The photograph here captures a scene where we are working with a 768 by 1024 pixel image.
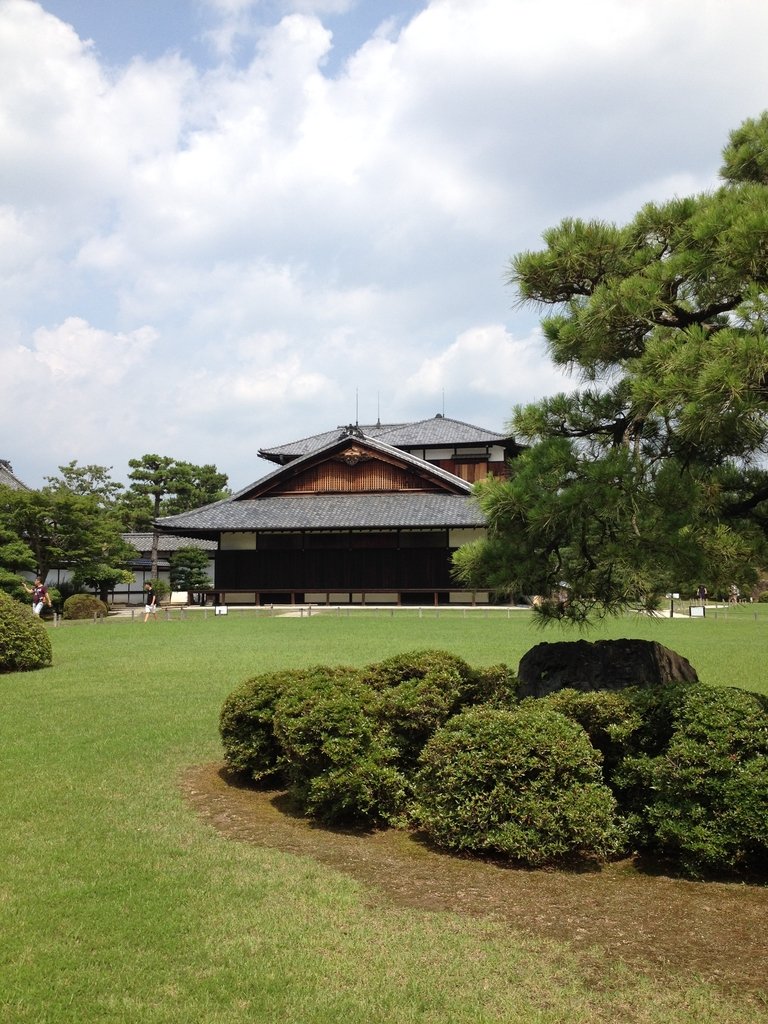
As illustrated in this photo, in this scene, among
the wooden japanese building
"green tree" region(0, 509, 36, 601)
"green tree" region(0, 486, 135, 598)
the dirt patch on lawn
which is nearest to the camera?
the dirt patch on lawn

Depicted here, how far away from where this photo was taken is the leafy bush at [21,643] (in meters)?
15.0

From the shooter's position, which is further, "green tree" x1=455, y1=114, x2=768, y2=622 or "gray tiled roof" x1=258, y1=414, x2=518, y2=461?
"gray tiled roof" x1=258, y1=414, x2=518, y2=461

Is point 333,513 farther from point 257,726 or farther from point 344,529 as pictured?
point 257,726

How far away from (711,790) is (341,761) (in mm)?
2577

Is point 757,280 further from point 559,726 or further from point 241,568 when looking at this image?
point 241,568

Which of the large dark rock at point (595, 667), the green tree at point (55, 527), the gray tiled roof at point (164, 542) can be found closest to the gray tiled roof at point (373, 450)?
the green tree at point (55, 527)

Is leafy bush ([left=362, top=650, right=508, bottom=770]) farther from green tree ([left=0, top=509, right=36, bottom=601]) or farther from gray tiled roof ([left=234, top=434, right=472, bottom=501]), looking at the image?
gray tiled roof ([left=234, top=434, right=472, bottom=501])

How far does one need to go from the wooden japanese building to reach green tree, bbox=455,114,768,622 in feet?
90.9

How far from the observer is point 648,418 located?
241 inches

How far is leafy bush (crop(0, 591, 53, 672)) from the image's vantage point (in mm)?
15008

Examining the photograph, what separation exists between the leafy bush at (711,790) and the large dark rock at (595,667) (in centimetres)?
203

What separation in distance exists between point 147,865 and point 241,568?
34.3 metres

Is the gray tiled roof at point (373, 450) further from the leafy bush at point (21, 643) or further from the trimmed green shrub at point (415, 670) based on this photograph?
the trimmed green shrub at point (415, 670)

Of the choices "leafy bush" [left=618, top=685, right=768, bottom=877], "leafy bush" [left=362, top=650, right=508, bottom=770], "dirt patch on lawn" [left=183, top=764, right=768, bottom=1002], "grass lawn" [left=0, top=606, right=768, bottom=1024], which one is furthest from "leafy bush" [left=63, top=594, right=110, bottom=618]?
"leafy bush" [left=618, top=685, right=768, bottom=877]
